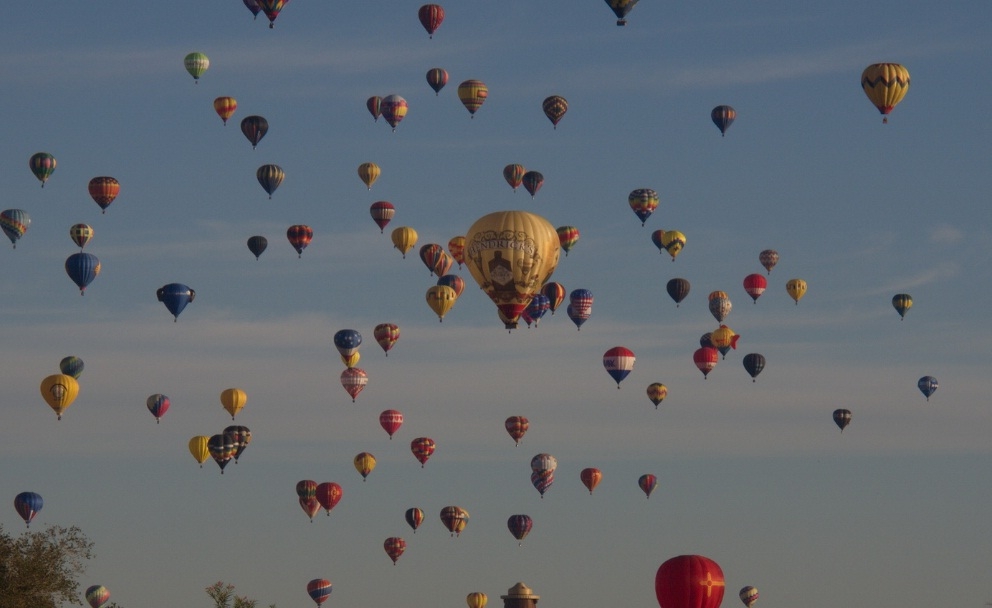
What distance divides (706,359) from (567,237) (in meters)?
12.0

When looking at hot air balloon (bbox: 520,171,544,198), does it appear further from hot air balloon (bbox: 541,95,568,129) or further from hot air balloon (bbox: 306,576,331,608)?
hot air balloon (bbox: 306,576,331,608)

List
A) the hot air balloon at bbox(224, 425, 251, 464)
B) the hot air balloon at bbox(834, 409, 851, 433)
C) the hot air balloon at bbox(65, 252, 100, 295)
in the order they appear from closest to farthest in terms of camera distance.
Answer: the hot air balloon at bbox(65, 252, 100, 295)
the hot air balloon at bbox(224, 425, 251, 464)
the hot air balloon at bbox(834, 409, 851, 433)

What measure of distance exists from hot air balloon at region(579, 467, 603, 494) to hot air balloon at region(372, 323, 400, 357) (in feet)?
52.8

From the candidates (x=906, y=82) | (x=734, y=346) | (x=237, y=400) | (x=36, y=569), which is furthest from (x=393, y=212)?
(x=36, y=569)

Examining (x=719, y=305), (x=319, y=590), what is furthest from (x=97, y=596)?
(x=719, y=305)

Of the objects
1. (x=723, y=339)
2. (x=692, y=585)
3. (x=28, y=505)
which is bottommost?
(x=692, y=585)

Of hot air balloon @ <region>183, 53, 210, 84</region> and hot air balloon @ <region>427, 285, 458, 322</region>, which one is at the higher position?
hot air balloon @ <region>183, 53, 210, 84</region>

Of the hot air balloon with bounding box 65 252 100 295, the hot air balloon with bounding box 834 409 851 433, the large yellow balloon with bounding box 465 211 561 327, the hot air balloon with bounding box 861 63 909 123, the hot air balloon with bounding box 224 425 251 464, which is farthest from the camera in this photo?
the hot air balloon with bounding box 834 409 851 433

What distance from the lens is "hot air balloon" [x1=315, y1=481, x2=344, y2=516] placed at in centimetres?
12400

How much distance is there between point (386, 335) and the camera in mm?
118438

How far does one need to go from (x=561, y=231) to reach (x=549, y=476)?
14.7 m

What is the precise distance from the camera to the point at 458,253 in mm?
118188

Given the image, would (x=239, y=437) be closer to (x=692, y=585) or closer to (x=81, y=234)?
(x=81, y=234)

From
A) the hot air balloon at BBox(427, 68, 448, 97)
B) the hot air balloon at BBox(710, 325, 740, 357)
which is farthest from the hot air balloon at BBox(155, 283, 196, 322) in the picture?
the hot air balloon at BBox(710, 325, 740, 357)
